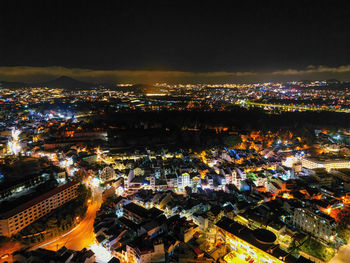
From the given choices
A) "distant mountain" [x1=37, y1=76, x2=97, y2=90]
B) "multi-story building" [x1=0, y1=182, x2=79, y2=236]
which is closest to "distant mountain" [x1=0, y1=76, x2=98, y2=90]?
"distant mountain" [x1=37, y1=76, x2=97, y2=90]

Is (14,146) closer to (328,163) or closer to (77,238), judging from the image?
(77,238)

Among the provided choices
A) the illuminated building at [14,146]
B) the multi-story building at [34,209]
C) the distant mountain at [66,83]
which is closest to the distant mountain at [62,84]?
the distant mountain at [66,83]

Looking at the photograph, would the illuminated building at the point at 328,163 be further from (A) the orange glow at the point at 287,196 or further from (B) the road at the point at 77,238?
(B) the road at the point at 77,238

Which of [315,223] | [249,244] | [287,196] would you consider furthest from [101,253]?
[287,196]

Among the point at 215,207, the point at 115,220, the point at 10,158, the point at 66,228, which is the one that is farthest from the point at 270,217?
the point at 10,158

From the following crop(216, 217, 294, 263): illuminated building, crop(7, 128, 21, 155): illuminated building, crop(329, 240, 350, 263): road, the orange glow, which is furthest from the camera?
Answer: crop(7, 128, 21, 155): illuminated building

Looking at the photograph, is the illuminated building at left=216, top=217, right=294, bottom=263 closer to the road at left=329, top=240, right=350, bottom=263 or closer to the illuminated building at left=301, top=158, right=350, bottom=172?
the road at left=329, top=240, right=350, bottom=263

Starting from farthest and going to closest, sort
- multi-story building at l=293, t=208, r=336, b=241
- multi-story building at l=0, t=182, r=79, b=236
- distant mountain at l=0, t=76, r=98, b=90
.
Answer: distant mountain at l=0, t=76, r=98, b=90, multi-story building at l=0, t=182, r=79, b=236, multi-story building at l=293, t=208, r=336, b=241
